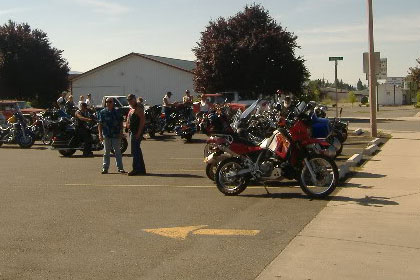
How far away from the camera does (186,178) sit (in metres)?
13.1

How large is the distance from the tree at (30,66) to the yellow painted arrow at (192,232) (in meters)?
45.5

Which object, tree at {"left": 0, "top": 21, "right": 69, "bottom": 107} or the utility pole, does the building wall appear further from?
the utility pole

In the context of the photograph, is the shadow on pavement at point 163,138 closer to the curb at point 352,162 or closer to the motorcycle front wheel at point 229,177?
the curb at point 352,162

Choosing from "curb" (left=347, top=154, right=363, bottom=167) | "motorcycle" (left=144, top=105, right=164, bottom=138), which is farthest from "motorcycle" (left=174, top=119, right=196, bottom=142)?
"curb" (left=347, top=154, right=363, bottom=167)

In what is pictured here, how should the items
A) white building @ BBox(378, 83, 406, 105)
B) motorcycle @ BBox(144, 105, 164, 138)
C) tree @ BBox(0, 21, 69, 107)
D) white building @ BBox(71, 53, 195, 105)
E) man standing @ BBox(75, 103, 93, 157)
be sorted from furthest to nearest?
white building @ BBox(378, 83, 406, 105), white building @ BBox(71, 53, 195, 105), tree @ BBox(0, 21, 69, 107), motorcycle @ BBox(144, 105, 164, 138), man standing @ BBox(75, 103, 93, 157)

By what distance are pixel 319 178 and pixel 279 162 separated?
28.6 inches

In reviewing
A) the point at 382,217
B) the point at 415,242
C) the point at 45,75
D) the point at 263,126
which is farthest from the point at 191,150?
the point at 45,75

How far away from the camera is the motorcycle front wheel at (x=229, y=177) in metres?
10.8

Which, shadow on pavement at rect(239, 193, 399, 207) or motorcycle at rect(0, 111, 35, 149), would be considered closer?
shadow on pavement at rect(239, 193, 399, 207)

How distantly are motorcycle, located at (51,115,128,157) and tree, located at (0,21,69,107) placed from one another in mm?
34380

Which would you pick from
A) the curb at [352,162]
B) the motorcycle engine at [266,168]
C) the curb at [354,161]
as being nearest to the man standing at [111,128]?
the motorcycle engine at [266,168]

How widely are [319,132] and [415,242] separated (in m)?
7.90

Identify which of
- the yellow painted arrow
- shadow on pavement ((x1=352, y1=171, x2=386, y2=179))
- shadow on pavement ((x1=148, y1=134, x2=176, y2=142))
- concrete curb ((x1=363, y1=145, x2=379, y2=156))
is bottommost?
shadow on pavement ((x1=148, y1=134, x2=176, y2=142))

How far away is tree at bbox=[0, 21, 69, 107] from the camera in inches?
2022
